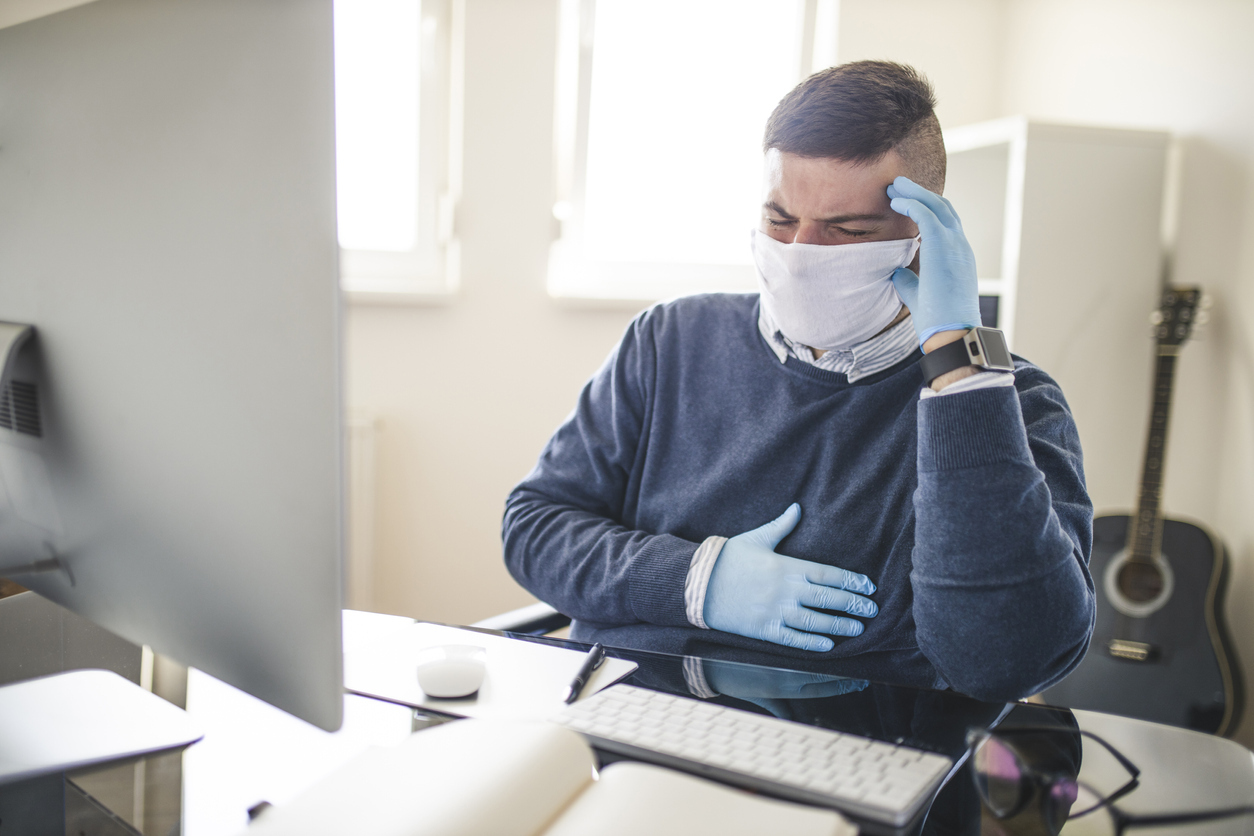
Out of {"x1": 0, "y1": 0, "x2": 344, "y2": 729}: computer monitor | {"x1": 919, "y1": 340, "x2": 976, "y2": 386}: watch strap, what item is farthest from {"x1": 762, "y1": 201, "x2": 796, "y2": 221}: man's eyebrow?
{"x1": 0, "y1": 0, "x2": 344, "y2": 729}: computer monitor

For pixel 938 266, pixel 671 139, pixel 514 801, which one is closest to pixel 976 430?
pixel 938 266

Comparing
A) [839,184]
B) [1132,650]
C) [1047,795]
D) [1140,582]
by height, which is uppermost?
[839,184]

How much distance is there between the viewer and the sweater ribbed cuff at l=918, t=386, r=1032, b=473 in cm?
76

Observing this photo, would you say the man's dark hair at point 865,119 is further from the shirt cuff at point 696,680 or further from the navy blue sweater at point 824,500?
the shirt cuff at point 696,680

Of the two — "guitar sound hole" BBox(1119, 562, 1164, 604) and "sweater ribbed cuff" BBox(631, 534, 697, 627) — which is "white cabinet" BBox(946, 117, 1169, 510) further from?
"sweater ribbed cuff" BBox(631, 534, 697, 627)

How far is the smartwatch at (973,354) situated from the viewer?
79cm

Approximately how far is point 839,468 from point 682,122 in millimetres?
1750

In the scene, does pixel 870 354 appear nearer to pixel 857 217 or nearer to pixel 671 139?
pixel 857 217

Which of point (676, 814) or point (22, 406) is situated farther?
point (22, 406)

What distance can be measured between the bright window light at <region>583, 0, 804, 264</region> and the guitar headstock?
1.11 meters

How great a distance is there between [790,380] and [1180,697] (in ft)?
4.60

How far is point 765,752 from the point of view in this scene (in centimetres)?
56

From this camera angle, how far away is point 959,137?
218 centimetres

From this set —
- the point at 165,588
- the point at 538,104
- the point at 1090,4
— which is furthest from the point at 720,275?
the point at 165,588
